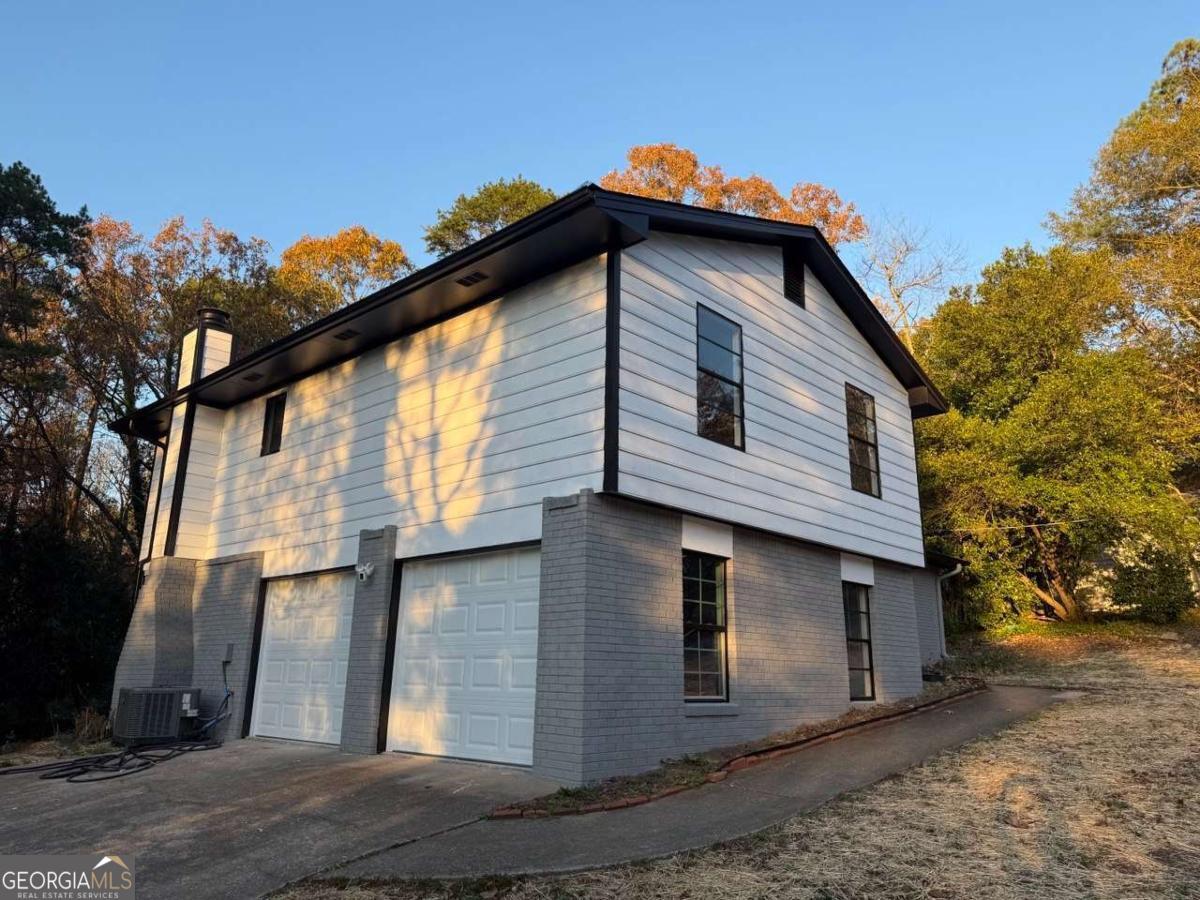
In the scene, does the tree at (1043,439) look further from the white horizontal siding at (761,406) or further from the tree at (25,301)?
the tree at (25,301)

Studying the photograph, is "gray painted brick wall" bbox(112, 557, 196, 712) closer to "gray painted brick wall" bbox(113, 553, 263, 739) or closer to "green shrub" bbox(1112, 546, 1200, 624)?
"gray painted brick wall" bbox(113, 553, 263, 739)

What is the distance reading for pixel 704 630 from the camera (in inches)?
346

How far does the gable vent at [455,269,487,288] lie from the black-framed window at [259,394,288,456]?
199 inches

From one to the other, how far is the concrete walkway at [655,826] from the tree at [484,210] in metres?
20.4

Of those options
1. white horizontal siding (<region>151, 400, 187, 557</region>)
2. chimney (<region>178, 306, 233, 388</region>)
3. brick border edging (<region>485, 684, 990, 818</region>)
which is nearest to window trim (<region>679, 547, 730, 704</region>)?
brick border edging (<region>485, 684, 990, 818</region>)

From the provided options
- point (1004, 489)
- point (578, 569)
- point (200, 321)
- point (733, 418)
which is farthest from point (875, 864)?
point (1004, 489)

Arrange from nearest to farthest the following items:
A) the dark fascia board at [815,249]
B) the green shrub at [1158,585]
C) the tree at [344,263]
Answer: the dark fascia board at [815,249] → the green shrub at [1158,585] → the tree at [344,263]

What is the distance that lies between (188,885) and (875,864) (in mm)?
4377

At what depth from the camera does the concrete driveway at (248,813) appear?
5441 mm

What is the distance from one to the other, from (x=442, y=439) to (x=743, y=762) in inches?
199

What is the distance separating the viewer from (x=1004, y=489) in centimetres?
1905

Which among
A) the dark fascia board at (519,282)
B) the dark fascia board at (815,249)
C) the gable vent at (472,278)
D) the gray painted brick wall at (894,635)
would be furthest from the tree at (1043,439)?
the gable vent at (472,278)

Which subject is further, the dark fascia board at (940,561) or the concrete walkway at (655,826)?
the dark fascia board at (940,561)

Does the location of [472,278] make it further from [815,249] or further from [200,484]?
[200,484]
